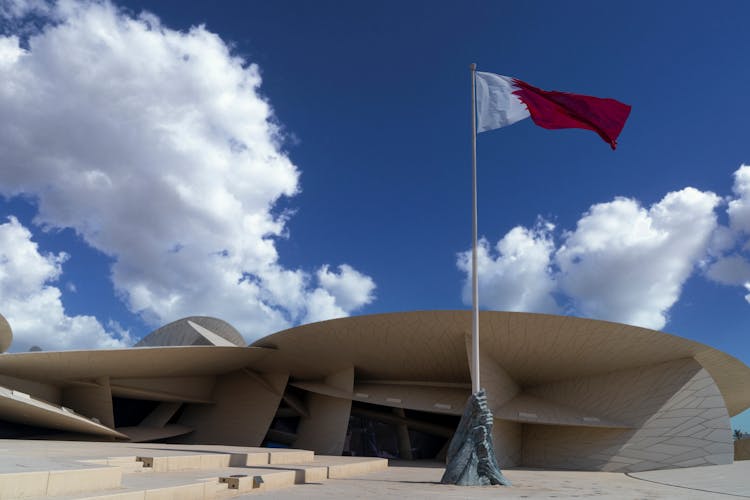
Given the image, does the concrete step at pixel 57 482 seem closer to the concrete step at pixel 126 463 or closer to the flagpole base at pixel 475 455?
the concrete step at pixel 126 463

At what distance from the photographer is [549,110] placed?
43.6 ft

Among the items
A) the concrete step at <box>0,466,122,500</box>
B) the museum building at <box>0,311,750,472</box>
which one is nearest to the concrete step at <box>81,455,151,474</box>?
the concrete step at <box>0,466,122,500</box>

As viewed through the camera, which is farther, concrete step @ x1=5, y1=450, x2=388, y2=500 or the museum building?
the museum building

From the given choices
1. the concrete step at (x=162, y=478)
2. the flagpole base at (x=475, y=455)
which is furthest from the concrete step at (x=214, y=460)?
the flagpole base at (x=475, y=455)

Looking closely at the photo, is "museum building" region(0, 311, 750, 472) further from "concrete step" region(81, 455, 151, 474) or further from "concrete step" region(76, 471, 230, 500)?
"concrete step" region(76, 471, 230, 500)

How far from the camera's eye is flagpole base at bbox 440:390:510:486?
12312 mm

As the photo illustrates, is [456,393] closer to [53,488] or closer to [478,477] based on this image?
[478,477]

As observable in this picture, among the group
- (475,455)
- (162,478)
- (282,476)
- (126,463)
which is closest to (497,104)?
(475,455)

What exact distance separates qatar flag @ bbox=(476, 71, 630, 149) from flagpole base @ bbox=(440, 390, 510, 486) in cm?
677

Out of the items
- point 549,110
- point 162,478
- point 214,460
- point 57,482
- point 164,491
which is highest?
point 549,110

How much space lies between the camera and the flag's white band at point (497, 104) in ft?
43.9

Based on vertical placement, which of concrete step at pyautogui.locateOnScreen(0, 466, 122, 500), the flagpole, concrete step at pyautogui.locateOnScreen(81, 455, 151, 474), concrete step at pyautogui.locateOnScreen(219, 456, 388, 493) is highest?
the flagpole

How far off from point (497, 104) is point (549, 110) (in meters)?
1.26

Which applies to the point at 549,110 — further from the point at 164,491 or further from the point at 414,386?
the point at 414,386
